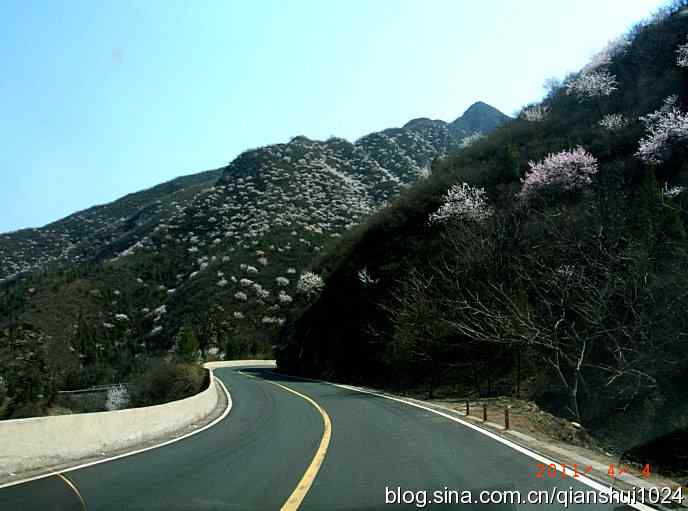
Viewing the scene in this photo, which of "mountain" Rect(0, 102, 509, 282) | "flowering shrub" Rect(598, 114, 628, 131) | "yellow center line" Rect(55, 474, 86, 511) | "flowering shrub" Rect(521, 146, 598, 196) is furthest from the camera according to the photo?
"mountain" Rect(0, 102, 509, 282)

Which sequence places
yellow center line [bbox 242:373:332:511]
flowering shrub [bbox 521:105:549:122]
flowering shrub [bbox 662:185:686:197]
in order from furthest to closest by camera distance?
flowering shrub [bbox 521:105:549:122] → flowering shrub [bbox 662:185:686:197] → yellow center line [bbox 242:373:332:511]

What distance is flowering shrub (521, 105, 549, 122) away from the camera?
57.5 m

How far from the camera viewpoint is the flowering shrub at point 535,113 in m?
57.5

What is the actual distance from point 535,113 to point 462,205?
22.9 m

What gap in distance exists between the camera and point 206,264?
8475 centimetres

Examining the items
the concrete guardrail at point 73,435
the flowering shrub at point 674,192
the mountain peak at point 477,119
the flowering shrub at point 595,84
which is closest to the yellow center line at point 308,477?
the concrete guardrail at point 73,435

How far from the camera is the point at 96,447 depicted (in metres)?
10.6

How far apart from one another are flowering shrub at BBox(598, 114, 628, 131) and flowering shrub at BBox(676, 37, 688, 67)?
5274mm

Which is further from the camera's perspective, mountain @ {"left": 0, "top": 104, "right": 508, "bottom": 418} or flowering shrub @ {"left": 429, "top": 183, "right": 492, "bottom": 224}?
mountain @ {"left": 0, "top": 104, "right": 508, "bottom": 418}

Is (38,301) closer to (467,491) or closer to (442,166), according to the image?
(442,166)
